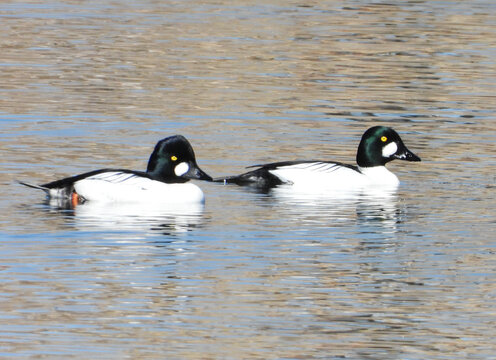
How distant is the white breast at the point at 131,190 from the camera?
13836 mm

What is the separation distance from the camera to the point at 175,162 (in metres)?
14.1

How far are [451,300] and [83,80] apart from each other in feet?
42.2

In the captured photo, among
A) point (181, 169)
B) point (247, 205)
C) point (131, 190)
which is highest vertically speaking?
point (181, 169)

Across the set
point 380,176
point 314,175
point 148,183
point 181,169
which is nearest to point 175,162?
point 181,169

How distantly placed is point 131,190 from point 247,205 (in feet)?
3.68

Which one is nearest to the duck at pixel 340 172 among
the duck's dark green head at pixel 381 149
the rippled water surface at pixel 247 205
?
the duck's dark green head at pixel 381 149

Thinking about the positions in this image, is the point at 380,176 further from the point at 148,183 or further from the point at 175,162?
the point at 148,183

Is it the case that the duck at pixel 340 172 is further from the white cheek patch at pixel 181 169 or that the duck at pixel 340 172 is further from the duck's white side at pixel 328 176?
the white cheek patch at pixel 181 169

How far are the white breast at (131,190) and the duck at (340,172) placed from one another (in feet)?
3.06

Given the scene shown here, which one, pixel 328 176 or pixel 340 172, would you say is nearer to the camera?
pixel 328 176

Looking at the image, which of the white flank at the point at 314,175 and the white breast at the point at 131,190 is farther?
the white flank at the point at 314,175

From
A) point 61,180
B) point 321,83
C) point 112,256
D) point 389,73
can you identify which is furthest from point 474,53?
point 112,256

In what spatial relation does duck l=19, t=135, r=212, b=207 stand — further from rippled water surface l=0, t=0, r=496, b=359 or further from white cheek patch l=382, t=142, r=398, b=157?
white cheek patch l=382, t=142, r=398, b=157

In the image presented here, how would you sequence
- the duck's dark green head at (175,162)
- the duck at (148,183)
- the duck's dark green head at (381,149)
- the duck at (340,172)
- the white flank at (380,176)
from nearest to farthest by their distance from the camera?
the duck at (148,183), the duck's dark green head at (175,162), the duck at (340,172), the white flank at (380,176), the duck's dark green head at (381,149)
